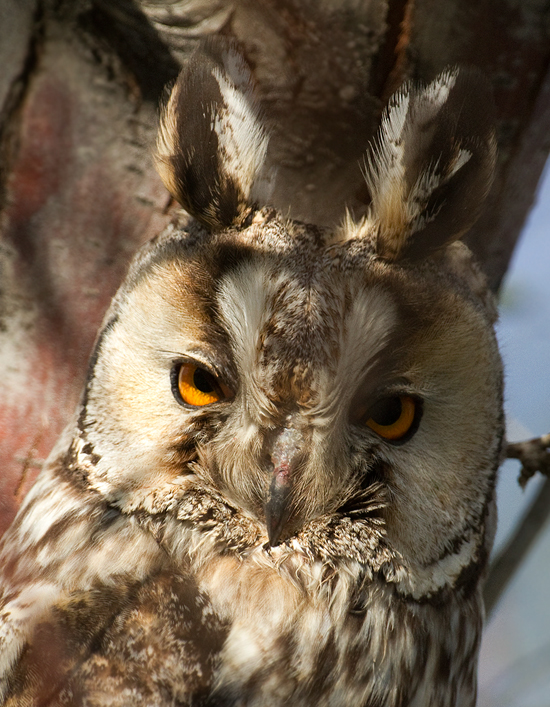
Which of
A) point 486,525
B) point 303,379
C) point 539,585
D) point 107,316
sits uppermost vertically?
point 107,316

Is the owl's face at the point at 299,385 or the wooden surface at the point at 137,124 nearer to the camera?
the owl's face at the point at 299,385

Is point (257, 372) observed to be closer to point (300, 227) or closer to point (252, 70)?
point (300, 227)

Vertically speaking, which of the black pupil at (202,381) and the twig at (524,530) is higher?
the black pupil at (202,381)

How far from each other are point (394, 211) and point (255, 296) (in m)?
0.37

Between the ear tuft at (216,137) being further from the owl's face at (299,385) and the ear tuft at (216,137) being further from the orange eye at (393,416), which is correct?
the orange eye at (393,416)

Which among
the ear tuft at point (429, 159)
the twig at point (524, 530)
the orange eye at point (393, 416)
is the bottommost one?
the twig at point (524, 530)

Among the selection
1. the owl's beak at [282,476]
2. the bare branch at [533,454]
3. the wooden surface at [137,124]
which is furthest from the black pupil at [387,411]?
the bare branch at [533,454]

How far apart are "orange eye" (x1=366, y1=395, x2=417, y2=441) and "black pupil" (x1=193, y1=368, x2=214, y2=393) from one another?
357 millimetres

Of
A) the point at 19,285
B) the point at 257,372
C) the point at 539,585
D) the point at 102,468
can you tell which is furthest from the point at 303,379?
the point at 539,585

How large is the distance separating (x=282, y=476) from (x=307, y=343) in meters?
0.27

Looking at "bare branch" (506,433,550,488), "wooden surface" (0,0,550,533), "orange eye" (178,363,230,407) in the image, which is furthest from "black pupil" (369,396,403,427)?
"bare branch" (506,433,550,488)

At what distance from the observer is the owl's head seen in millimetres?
1497

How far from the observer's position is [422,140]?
5.24 feet

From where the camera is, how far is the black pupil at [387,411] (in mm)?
1620
